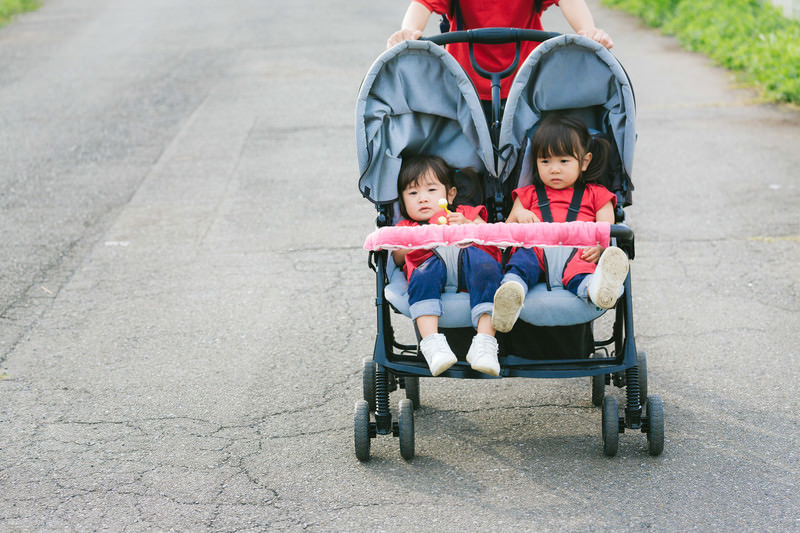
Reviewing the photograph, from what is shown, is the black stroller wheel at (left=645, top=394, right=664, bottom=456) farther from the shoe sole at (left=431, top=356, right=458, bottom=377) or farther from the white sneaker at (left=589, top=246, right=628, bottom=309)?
the shoe sole at (left=431, top=356, right=458, bottom=377)

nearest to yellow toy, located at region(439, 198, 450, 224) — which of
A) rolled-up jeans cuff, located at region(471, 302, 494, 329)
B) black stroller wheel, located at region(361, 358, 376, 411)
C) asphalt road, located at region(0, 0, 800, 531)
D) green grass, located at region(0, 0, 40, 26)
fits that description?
rolled-up jeans cuff, located at region(471, 302, 494, 329)

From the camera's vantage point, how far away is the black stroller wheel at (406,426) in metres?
3.87

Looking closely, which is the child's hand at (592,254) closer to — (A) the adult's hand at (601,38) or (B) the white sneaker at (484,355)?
(B) the white sneaker at (484,355)

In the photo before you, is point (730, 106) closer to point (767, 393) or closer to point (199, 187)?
point (199, 187)

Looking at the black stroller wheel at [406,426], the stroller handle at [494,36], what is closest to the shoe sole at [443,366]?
the black stroller wheel at [406,426]

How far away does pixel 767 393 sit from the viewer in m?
4.52

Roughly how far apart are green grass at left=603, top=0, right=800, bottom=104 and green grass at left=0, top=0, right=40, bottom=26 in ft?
38.8

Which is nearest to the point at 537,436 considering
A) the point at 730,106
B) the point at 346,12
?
the point at 730,106

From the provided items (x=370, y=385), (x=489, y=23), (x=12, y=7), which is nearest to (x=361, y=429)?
(x=370, y=385)

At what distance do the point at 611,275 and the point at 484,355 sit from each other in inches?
21.9

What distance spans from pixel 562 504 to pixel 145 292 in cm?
339

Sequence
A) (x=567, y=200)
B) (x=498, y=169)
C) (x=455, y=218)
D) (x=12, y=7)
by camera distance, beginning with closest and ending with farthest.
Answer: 1. (x=455, y=218)
2. (x=567, y=200)
3. (x=498, y=169)
4. (x=12, y=7)

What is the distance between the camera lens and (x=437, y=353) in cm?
367

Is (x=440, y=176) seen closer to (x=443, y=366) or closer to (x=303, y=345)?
(x=443, y=366)
